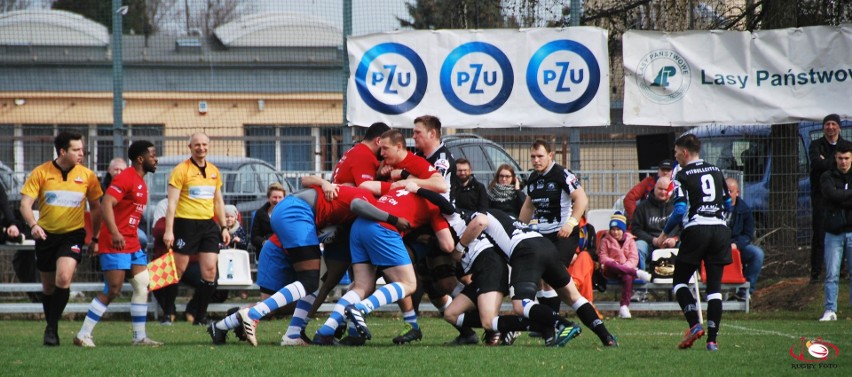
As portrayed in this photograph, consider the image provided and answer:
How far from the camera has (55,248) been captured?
10047mm

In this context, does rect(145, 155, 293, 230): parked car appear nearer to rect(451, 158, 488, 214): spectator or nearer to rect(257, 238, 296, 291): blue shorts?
rect(451, 158, 488, 214): spectator

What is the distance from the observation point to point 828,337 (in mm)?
10016

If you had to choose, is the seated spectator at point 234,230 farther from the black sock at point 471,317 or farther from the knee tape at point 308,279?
the black sock at point 471,317

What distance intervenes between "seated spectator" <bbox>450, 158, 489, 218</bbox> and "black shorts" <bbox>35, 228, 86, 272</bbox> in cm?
422

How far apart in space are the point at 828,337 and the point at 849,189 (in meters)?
2.91

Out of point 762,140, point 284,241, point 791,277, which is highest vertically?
point 762,140

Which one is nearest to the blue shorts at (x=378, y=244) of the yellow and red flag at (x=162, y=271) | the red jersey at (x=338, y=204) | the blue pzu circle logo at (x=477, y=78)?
the red jersey at (x=338, y=204)

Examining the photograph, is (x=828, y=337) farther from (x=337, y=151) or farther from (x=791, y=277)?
(x=337, y=151)

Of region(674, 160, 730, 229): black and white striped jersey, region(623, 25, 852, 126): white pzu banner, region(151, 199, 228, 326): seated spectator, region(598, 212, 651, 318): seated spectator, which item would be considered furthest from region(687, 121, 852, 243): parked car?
region(151, 199, 228, 326): seated spectator

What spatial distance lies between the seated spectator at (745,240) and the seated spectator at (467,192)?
3.51 metres

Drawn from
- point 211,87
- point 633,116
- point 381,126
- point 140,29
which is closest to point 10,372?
point 381,126

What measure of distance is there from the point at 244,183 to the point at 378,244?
598 centimetres

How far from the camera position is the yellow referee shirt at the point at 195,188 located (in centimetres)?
1199

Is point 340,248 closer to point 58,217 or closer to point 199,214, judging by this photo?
point 58,217
